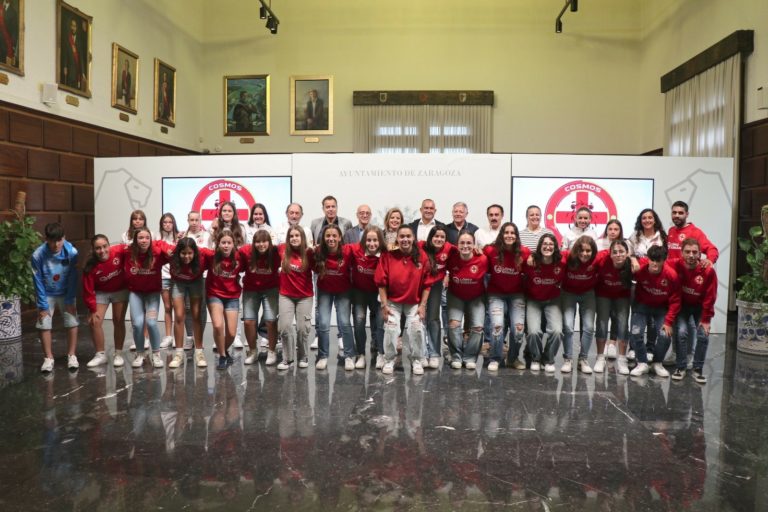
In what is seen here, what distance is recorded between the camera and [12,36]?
301 inches

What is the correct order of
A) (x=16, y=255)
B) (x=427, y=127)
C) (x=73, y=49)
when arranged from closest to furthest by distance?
(x=16, y=255)
(x=73, y=49)
(x=427, y=127)

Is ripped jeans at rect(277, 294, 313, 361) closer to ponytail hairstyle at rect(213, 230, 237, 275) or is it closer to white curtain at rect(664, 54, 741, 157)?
ponytail hairstyle at rect(213, 230, 237, 275)

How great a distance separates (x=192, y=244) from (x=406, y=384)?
2.45 m

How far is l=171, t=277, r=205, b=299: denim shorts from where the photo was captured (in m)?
5.84

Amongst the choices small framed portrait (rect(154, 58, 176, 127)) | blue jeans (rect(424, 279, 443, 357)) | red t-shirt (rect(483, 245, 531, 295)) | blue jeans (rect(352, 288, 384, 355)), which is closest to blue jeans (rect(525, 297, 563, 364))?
red t-shirt (rect(483, 245, 531, 295))

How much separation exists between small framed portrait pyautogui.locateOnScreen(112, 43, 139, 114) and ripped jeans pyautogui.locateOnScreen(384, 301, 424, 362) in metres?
7.34

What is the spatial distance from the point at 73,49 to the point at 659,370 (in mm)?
9113

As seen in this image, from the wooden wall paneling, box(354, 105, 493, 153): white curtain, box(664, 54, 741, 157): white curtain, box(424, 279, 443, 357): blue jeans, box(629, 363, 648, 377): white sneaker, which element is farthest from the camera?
box(354, 105, 493, 153): white curtain

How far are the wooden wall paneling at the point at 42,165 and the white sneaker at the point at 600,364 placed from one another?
305 inches

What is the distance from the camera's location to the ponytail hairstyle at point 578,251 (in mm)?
5609

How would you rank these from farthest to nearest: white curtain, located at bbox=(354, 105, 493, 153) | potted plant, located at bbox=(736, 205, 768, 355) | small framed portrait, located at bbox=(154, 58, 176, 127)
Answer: white curtain, located at bbox=(354, 105, 493, 153), small framed portrait, located at bbox=(154, 58, 176, 127), potted plant, located at bbox=(736, 205, 768, 355)

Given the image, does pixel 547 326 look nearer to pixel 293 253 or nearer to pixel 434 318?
pixel 434 318

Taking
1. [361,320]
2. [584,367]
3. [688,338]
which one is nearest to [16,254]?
[361,320]

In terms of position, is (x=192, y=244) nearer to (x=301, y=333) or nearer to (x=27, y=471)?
(x=301, y=333)
